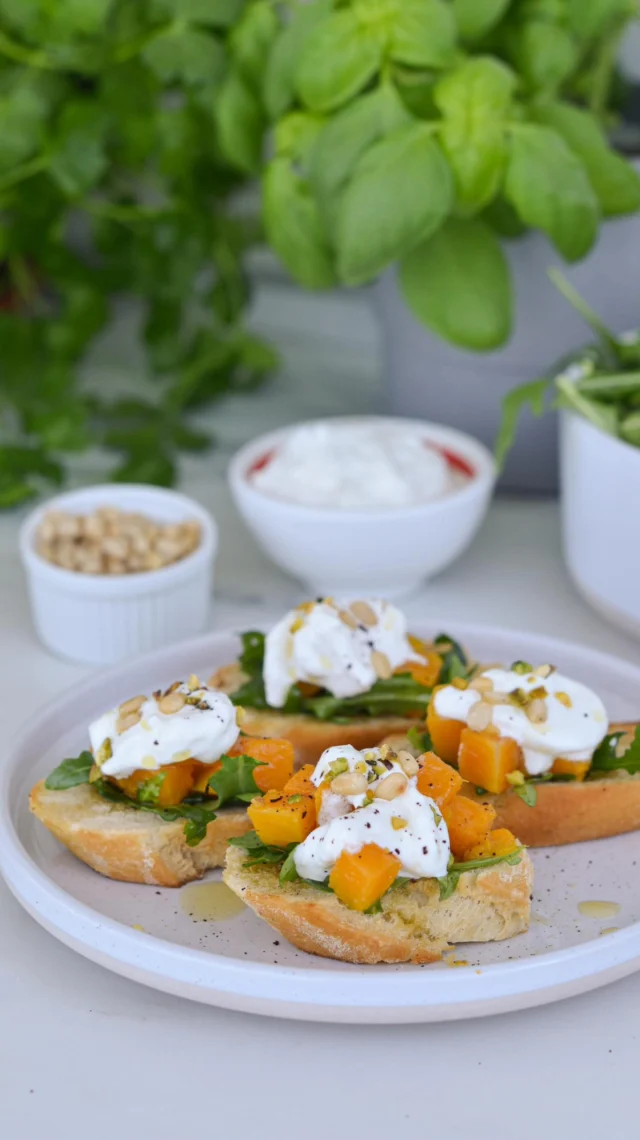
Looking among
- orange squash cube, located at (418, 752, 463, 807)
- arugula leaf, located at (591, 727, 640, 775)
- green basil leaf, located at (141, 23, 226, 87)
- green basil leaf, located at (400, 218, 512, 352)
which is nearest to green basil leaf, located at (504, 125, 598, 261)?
green basil leaf, located at (400, 218, 512, 352)

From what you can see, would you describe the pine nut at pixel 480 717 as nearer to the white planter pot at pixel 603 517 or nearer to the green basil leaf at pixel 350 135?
the white planter pot at pixel 603 517

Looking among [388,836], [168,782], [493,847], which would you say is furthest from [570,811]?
[168,782]

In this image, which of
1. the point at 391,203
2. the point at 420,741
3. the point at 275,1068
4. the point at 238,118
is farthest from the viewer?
the point at 238,118

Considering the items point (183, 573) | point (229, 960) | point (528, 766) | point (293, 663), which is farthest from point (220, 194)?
point (229, 960)

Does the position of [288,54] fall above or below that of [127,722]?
above

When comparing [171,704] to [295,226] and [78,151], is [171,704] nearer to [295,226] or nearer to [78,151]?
[295,226]

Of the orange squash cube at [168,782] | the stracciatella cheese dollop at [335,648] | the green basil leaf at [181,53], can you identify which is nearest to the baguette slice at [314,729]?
the stracciatella cheese dollop at [335,648]
